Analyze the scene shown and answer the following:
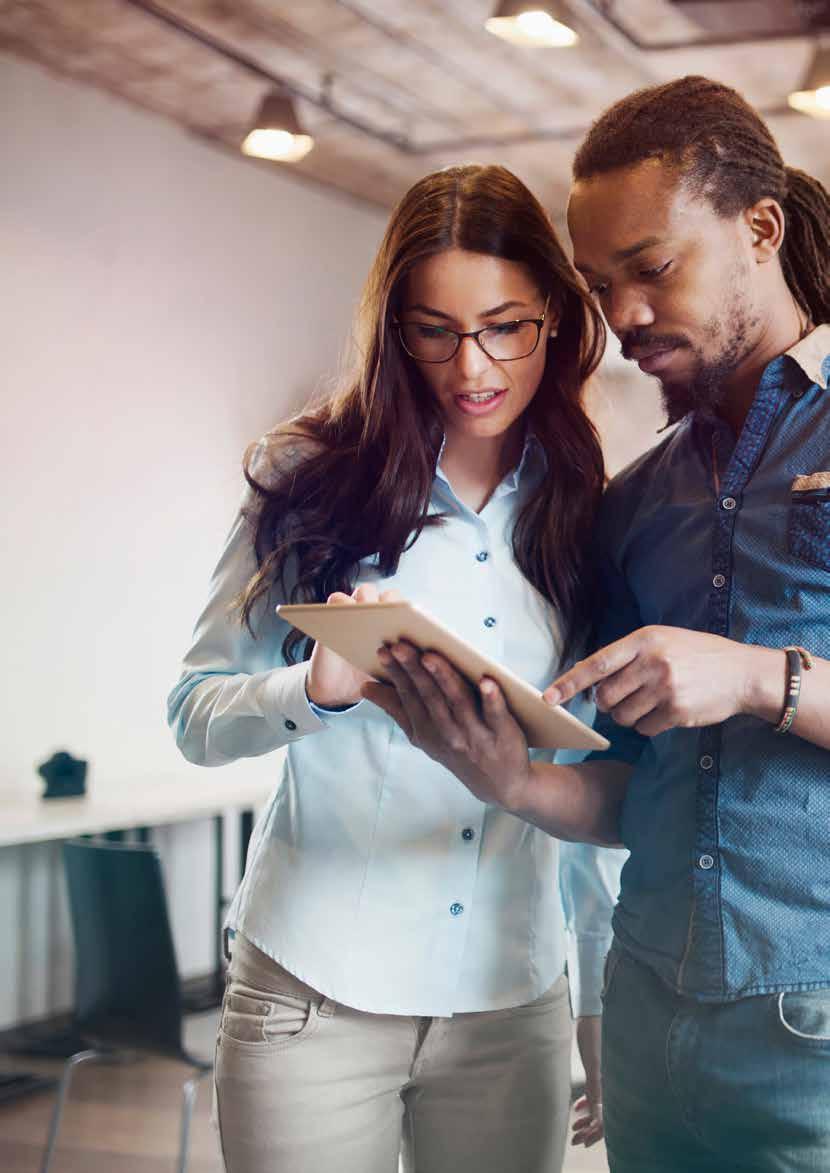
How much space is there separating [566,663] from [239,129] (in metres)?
4.34

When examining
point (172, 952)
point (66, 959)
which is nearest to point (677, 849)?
point (172, 952)

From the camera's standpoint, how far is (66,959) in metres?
5.06

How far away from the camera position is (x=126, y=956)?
3127mm

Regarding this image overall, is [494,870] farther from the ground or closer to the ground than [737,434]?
closer to the ground

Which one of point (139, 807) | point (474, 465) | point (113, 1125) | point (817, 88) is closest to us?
point (474, 465)

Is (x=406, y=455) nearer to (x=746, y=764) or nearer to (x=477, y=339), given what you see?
(x=477, y=339)

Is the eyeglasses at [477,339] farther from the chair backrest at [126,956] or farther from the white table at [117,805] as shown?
the white table at [117,805]

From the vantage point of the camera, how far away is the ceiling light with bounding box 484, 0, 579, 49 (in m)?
3.81

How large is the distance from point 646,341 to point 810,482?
0.26 metres

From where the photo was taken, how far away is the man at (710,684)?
1.35 m

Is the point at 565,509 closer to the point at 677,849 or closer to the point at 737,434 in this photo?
the point at 737,434

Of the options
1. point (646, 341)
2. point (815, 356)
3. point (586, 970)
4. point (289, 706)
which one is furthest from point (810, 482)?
point (586, 970)

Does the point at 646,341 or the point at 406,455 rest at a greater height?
the point at 646,341

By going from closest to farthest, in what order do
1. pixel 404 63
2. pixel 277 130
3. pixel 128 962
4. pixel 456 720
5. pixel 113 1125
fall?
pixel 456 720, pixel 128 962, pixel 113 1125, pixel 277 130, pixel 404 63
